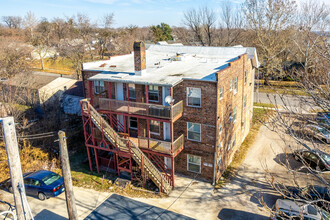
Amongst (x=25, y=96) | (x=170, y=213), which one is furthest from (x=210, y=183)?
(x=25, y=96)

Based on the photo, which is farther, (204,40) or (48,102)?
(204,40)

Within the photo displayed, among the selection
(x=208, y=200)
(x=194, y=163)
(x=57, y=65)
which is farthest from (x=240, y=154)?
(x=57, y=65)

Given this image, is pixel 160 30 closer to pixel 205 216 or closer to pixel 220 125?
pixel 220 125

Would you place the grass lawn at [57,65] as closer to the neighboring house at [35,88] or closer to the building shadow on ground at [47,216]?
the neighboring house at [35,88]

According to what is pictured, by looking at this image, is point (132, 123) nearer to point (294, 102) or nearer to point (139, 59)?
point (139, 59)

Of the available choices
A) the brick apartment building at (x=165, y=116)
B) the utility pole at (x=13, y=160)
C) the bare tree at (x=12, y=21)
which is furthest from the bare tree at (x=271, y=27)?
the bare tree at (x=12, y=21)

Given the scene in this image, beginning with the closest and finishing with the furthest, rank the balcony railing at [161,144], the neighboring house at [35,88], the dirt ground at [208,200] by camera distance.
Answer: the dirt ground at [208,200]
the balcony railing at [161,144]
the neighboring house at [35,88]
